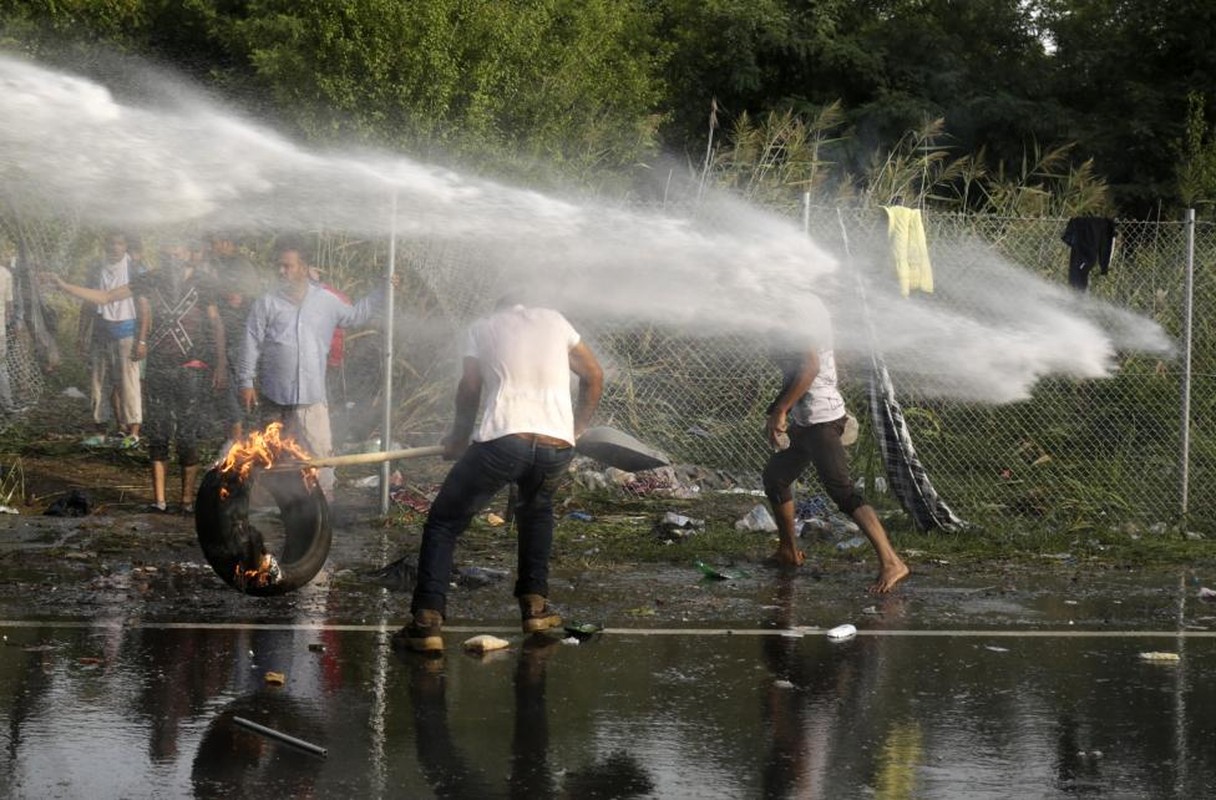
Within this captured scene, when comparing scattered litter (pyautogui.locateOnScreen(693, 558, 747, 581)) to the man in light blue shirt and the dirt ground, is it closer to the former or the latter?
the dirt ground

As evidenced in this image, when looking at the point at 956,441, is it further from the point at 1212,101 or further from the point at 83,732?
the point at 1212,101

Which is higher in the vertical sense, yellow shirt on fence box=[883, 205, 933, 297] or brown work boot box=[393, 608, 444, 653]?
yellow shirt on fence box=[883, 205, 933, 297]

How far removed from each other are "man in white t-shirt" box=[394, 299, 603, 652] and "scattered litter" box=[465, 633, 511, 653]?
156 millimetres

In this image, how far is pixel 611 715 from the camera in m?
6.54

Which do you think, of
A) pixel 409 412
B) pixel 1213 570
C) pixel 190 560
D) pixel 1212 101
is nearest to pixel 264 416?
pixel 190 560

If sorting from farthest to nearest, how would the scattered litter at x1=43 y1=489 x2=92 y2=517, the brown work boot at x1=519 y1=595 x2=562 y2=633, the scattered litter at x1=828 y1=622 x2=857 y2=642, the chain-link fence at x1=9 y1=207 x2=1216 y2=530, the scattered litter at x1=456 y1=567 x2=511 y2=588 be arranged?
the chain-link fence at x1=9 y1=207 x2=1216 y2=530 < the scattered litter at x1=43 y1=489 x2=92 y2=517 < the scattered litter at x1=456 y1=567 x2=511 y2=588 < the scattered litter at x1=828 y1=622 x2=857 y2=642 < the brown work boot at x1=519 y1=595 x2=562 y2=633

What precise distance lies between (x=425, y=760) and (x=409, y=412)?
810 centimetres

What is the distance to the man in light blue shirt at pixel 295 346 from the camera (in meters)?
10.9

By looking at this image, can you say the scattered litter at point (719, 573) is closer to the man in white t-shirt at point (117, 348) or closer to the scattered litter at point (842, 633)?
the scattered litter at point (842, 633)

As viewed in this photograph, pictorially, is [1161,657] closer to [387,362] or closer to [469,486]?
[469,486]

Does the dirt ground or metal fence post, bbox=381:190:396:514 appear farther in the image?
metal fence post, bbox=381:190:396:514

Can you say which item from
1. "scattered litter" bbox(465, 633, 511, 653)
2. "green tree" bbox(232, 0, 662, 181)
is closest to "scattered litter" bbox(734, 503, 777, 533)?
"scattered litter" bbox(465, 633, 511, 653)

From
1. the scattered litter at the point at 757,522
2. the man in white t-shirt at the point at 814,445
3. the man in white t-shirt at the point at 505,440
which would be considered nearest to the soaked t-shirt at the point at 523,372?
the man in white t-shirt at the point at 505,440

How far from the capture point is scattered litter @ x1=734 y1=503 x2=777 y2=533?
11555 mm
